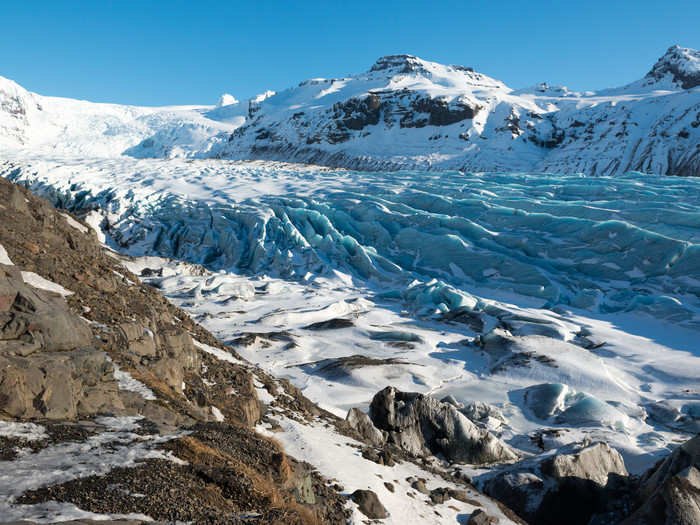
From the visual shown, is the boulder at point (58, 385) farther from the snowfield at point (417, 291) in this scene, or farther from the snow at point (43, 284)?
the snow at point (43, 284)

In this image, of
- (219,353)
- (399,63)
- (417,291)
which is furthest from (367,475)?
(399,63)

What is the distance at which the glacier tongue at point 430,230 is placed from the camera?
21141 millimetres

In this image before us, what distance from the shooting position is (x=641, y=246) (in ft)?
72.5

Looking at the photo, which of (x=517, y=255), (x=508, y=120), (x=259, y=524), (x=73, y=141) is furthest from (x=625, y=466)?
(x=73, y=141)

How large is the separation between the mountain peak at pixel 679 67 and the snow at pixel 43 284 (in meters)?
107

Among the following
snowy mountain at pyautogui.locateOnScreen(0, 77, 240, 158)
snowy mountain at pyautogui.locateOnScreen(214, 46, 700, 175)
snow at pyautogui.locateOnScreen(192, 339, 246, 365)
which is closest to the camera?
snow at pyautogui.locateOnScreen(192, 339, 246, 365)

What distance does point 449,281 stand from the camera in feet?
78.0

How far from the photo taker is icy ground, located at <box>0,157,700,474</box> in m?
12.4

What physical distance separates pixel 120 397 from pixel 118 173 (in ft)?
120

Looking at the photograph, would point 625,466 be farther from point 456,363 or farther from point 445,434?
point 456,363

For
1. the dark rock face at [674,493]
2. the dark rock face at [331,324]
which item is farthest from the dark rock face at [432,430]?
the dark rock face at [331,324]

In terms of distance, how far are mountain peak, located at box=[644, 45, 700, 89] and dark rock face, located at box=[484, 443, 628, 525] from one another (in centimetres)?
10334

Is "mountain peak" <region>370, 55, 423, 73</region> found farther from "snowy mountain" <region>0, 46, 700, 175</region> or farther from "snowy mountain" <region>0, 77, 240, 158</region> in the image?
"snowy mountain" <region>0, 77, 240, 158</region>

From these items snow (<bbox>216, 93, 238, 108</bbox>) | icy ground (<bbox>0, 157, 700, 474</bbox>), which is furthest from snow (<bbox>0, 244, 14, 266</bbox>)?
snow (<bbox>216, 93, 238, 108</bbox>)
